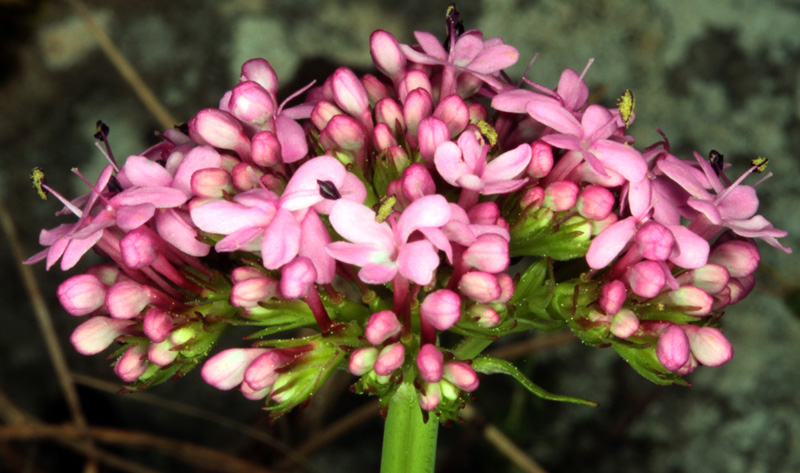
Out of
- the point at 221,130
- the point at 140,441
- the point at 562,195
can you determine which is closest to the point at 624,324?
the point at 562,195

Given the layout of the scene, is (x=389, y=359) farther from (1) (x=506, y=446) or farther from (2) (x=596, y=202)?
(1) (x=506, y=446)

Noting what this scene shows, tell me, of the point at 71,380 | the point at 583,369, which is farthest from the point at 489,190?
the point at 71,380

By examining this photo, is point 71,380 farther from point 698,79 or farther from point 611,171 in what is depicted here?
point 698,79

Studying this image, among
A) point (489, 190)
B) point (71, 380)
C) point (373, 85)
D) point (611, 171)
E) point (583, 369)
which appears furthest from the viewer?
point (583, 369)

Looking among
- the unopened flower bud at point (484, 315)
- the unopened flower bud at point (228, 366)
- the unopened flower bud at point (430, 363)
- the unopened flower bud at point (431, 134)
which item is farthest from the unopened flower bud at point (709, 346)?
the unopened flower bud at point (228, 366)

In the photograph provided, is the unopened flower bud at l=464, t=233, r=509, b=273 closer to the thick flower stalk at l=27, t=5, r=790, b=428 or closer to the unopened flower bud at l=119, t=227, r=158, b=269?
the thick flower stalk at l=27, t=5, r=790, b=428

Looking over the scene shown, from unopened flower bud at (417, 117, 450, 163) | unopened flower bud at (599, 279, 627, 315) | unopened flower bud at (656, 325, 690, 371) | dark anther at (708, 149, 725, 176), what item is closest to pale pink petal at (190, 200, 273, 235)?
unopened flower bud at (417, 117, 450, 163)
